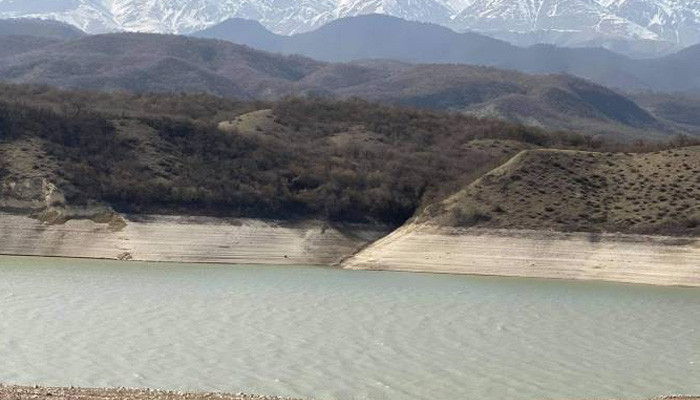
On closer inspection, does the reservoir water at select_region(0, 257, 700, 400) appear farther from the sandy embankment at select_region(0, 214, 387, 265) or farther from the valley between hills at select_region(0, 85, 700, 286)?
the sandy embankment at select_region(0, 214, 387, 265)

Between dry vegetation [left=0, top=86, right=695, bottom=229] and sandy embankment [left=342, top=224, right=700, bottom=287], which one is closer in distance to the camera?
sandy embankment [left=342, top=224, right=700, bottom=287]

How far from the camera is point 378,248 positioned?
60.5 metres

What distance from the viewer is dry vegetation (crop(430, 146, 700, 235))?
59219 millimetres

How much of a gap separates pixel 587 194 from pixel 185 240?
67.2 ft

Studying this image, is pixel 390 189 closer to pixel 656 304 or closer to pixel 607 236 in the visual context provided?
pixel 607 236

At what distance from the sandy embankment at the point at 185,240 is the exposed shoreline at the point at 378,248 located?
0.05 meters

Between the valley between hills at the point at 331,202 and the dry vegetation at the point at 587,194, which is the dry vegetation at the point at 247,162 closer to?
the valley between hills at the point at 331,202

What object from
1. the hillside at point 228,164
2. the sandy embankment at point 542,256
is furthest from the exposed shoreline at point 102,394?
the hillside at point 228,164

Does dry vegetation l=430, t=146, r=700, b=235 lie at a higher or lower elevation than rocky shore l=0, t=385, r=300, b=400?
higher

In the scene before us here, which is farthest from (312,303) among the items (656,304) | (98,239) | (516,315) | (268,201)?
(268,201)

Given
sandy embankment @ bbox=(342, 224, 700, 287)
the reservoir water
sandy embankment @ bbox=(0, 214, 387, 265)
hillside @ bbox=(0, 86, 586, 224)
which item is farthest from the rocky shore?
hillside @ bbox=(0, 86, 586, 224)

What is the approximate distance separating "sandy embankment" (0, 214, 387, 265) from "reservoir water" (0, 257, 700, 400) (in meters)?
5.21

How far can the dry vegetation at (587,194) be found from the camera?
5922 cm

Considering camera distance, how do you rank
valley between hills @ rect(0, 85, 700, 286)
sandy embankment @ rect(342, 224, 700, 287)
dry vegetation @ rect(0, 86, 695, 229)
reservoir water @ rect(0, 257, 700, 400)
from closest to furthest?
1. reservoir water @ rect(0, 257, 700, 400)
2. sandy embankment @ rect(342, 224, 700, 287)
3. valley between hills @ rect(0, 85, 700, 286)
4. dry vegetation @ rect(0, 86, 695, 229)
